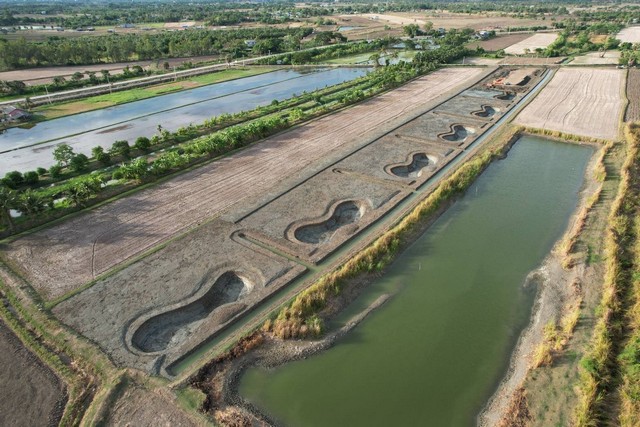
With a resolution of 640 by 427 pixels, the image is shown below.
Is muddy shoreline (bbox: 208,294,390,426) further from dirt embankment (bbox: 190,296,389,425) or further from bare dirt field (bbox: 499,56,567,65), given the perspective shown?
bare dirt field (bbox: 499,56,567,65)

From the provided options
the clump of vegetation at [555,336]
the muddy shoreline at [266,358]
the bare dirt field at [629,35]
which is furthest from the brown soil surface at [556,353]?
the bare dirt field at [629,35]

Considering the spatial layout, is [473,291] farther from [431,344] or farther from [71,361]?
[71,361]

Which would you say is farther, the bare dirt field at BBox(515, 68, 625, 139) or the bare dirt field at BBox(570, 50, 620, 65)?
the bare dirt field at BBox(570, 50, 620, 65)

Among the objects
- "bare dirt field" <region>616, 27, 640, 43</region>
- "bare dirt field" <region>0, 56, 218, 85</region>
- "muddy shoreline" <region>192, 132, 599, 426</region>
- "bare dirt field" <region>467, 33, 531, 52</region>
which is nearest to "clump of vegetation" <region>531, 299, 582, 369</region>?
"muddy shoreline" <region>192, 132, 599, 426</region>

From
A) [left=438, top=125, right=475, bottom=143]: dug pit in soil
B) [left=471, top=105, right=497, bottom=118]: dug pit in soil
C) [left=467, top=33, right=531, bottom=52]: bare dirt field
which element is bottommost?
[left=438, top=125, right=475, bottom=143]: dug pit in soil

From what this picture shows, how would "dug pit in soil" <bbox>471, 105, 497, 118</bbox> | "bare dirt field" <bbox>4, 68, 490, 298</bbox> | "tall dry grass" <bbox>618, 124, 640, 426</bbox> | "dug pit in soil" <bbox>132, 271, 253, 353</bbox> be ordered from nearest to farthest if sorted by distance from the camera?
"tall dry grass" <bbox>618, 124, 640, 426</bbox> → "dug pit in soil" <bbox>132, 271, 253, 353</bbox> → "bare dirt field" <bbox>4, 68, 490, 298</bbox> → "dug pit in soil" <bbox>471, 105, 497, 118</bbox>

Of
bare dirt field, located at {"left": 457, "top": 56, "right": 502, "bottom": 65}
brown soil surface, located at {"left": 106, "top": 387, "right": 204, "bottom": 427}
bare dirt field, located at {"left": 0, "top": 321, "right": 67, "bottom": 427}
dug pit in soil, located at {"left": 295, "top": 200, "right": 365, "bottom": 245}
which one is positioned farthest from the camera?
bare dirt field, located at {"left": 457, "top": 56, "right": 502, "bottom": 65}

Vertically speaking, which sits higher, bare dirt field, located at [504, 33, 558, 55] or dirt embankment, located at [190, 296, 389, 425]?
Result: bare dirt field, located at [504, 33, 558, 55]

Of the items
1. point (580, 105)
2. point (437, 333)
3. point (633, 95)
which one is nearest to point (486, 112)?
point (580, 105)
